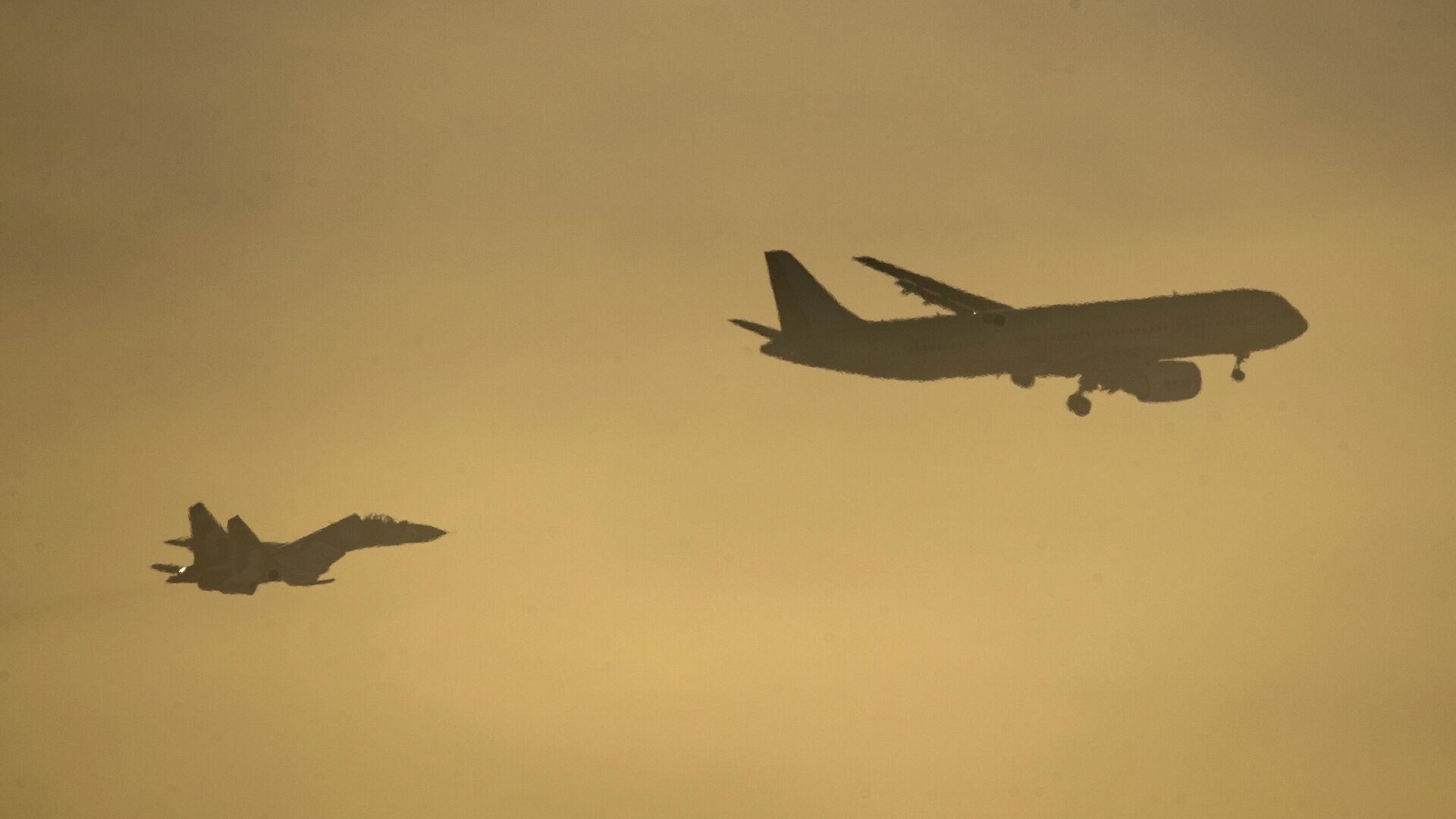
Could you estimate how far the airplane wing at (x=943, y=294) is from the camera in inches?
4973

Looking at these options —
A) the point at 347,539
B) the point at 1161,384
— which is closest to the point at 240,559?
the point at 347,539

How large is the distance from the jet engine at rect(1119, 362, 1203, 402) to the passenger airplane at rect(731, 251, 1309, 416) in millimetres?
54

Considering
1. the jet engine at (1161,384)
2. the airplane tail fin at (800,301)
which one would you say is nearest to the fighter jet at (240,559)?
the airplane tail fin at (800,301)

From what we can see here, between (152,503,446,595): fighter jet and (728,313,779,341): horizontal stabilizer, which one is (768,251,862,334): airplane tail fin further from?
(152,503,446,595): fighter jet

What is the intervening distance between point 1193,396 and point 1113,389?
5.86m

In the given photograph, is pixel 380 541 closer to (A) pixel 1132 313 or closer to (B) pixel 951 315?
(B) pixel 951 315

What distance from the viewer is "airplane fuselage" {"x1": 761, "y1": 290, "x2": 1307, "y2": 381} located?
124 m

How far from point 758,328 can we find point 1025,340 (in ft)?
63.3

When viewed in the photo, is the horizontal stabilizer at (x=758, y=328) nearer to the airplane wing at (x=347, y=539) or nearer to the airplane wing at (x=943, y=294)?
the airplane wing at (x=943, y=294)

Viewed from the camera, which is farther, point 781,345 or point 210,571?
point 210,571

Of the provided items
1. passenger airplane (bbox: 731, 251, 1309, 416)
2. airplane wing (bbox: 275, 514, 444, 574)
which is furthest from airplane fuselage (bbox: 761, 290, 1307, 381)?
airplane wing (bbox: 275, 514, 444, 574)

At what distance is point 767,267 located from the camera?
438ft

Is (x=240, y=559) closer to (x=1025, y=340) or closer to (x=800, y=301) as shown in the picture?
(x=800, y=301)

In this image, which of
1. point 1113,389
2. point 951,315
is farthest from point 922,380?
point 1113,389
